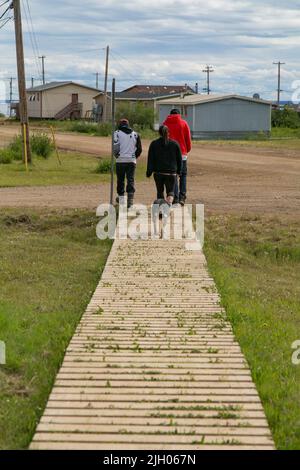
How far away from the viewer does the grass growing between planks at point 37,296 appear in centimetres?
691

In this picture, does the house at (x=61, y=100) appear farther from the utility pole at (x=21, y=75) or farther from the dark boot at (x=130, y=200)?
the dark boot at (x=130, y=200)

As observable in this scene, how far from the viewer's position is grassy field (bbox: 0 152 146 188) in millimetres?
24703

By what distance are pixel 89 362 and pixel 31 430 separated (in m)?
1.33

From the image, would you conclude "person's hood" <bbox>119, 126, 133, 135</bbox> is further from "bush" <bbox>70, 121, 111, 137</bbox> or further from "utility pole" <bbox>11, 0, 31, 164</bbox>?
"bush" <bbox>70, 121, 111, 137</bbox>

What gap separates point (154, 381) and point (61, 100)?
89.9 meters

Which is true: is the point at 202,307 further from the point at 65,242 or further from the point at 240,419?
the point at 65,242

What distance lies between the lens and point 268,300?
37.8ft

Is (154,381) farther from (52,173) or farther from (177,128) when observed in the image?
(52,173)

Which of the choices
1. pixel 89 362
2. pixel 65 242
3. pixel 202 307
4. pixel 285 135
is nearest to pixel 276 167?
pixel 65 242

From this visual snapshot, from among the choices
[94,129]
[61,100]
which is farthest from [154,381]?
[61,100]

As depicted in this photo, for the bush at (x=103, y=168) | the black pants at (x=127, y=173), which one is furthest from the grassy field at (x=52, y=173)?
the black pants at (x=127, y=173)

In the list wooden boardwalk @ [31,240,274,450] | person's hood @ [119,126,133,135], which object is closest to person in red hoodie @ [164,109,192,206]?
person's hood @ [119,126,133,135]

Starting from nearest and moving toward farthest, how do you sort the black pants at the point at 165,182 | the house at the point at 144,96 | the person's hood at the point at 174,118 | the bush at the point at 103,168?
the black pants at the point at 165,182
the person's hood at the point at 174,118
the bush at the point at 103,168
the house at the point at 144,96

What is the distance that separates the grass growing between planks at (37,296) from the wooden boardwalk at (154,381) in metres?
0.22
